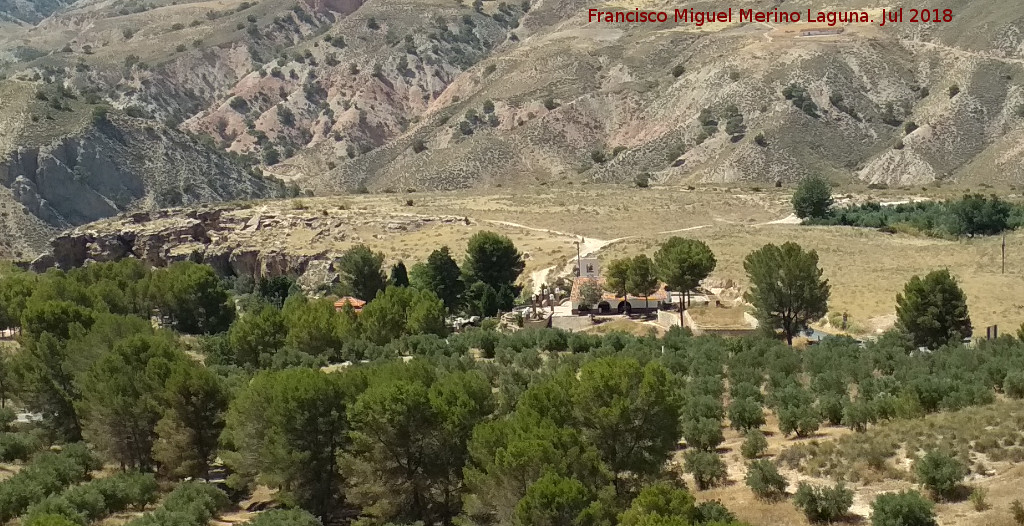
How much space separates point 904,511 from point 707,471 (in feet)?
24.2

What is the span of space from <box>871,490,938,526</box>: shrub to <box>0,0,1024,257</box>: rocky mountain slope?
8982 centimetres

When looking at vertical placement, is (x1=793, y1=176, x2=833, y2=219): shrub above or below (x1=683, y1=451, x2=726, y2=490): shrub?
above

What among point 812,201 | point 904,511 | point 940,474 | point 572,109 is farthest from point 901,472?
point 572,109

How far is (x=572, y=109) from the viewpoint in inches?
5458

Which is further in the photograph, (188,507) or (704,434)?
(704,434)

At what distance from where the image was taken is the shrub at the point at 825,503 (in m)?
26.8

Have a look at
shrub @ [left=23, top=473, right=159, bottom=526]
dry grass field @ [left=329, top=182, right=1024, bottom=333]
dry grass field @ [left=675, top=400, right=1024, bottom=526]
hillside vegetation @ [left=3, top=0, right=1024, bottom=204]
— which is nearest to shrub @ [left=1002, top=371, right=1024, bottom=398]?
dry grass field @ [left=675, top=400, right=1024, bottom=526]

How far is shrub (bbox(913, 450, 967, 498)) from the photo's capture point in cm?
2670

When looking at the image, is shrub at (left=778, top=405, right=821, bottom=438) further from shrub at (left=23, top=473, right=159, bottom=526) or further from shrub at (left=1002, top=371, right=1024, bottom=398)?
shrub at (left=23, top=473, right=159, bottom=526)

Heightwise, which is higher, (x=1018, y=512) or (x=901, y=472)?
(x=1018, y=512)

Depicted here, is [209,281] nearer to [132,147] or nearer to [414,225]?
[414,225]

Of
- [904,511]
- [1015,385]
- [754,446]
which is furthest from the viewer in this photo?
[1015,385]

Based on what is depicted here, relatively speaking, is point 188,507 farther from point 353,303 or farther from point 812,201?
point 812,201

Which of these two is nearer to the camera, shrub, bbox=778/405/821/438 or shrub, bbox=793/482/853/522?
shrub, bbox=793/482/853/522
